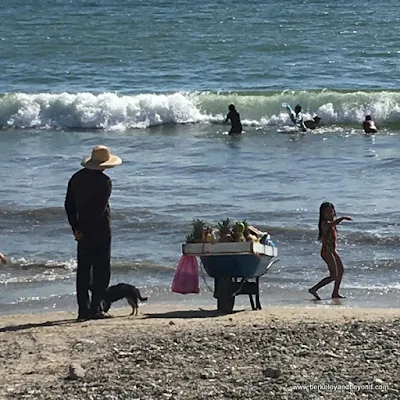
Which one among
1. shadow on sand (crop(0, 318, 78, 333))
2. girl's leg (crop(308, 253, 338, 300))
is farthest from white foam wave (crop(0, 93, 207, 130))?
shadow on sand (crop(0, 318, 78, 333))

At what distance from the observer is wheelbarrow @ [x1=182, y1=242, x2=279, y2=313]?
1012 cm

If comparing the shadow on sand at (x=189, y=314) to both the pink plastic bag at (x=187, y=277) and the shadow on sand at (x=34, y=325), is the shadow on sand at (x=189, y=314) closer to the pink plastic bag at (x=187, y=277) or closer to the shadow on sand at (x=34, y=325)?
the pink plastic bag at (x=187, y=277)

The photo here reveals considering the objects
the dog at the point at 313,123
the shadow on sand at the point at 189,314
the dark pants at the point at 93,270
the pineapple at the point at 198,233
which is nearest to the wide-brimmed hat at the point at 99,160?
the dark pants at the point at 93,270

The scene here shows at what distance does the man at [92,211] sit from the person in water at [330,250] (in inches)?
102

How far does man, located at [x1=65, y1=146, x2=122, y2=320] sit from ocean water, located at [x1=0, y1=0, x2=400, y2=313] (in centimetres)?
165

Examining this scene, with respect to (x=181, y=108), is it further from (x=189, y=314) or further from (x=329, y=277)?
(x=189, y=314)

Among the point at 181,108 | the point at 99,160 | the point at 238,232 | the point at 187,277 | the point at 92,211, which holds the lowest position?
the point at 187,277

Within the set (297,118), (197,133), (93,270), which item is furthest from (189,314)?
(297,118)

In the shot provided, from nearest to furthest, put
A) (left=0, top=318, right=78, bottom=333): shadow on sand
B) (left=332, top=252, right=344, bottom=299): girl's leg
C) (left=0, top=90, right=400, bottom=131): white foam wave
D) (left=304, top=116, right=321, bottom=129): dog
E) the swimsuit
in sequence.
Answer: (left=0, top=318, right=78, bottom=333): shadow on sand
(left=332, top=252, right=344, bottom=299): girl's leg
the swimsuit
(left=304, top=116, right=321, bottom=129): dog
(left=0, top=90, right=400, bottom=131): white foam wave

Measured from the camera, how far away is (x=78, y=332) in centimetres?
925

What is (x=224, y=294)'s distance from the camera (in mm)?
10453

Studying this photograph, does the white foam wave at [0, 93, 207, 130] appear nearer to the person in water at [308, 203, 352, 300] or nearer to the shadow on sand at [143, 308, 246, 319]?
the person in water at [308, 203, 352, 300]

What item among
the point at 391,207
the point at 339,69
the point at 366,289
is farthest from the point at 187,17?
the point at 366,289

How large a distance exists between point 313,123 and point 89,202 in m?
16.7
